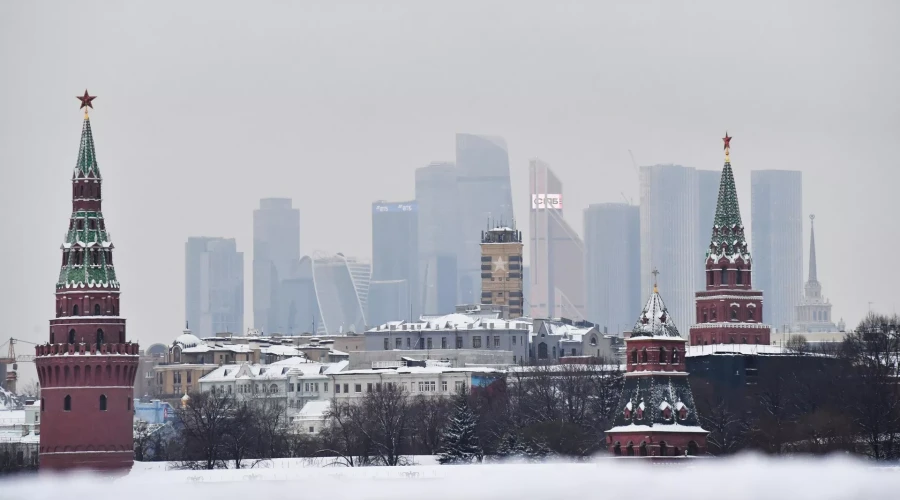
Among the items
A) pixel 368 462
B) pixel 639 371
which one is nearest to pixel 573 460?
pixel 639 371

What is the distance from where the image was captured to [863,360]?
641 ft

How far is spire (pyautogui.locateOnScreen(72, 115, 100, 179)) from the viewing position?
167750 mm

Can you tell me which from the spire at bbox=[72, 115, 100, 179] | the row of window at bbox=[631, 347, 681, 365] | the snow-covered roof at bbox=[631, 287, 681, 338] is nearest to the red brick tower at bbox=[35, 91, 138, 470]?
the spire at bbox=[72, 115, 100, 179]

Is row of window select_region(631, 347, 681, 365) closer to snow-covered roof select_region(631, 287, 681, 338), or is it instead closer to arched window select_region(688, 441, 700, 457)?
snow-covered roof select_region(631, 287, 681, 338)

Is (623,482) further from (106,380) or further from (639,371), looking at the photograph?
(106,380)

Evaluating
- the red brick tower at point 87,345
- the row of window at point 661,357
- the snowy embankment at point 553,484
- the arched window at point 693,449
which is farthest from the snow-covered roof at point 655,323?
the red brick tower at point 87,345

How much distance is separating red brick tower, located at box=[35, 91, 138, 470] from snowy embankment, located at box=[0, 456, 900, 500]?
28966mm

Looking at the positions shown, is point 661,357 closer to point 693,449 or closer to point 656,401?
point 656,401

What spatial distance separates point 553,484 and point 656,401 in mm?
33911

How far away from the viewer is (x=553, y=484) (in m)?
122

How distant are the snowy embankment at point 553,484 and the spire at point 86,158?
34047mm

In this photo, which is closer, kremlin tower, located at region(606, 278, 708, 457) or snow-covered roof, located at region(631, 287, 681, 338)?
kremlin tower, located at region(606, 278, 708, 457)

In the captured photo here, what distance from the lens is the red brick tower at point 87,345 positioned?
545 ft

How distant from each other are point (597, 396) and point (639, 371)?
3513 centimetres
